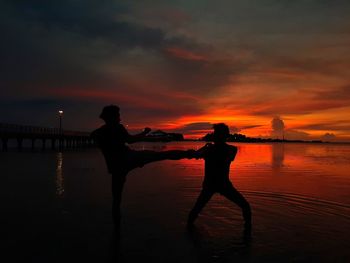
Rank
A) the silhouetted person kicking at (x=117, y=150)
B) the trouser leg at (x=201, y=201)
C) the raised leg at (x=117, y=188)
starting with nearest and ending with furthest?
the silhouetted person kicking at (x=117, y=150)
the raised leg at (x=117, y=188)
the trouser leg at (x=201, y=201)

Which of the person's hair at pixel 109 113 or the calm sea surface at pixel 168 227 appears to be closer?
the calm sea surface at pixel 168 227

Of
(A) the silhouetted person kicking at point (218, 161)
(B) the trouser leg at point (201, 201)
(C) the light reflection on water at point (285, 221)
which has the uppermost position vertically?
(A) the silhouetted person kicking at point (218, 161)

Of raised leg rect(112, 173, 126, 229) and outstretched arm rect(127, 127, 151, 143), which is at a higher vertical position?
outstretched arm rect(127, 127, 151, 143)

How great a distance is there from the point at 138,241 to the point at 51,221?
2.49 metres

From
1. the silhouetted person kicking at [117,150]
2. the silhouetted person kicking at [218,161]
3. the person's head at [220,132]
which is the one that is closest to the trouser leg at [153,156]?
the silhouetted person kicking at [117,150]

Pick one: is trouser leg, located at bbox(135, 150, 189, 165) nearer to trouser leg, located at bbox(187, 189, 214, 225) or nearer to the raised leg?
the raised leg

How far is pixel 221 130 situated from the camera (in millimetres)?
6934

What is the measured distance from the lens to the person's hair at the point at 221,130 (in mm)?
6930

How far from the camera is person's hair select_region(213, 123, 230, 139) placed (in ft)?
22.7

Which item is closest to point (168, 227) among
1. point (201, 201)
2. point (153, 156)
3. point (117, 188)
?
point (201, 201)

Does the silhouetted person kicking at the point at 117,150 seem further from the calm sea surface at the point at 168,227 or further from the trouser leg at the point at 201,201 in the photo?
the calm sea surface at the point at 168,227

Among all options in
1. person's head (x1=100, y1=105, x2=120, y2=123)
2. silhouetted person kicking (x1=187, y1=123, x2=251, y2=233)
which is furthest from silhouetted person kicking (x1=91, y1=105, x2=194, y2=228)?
silhouetted person kicking (x1=187, y1=123, x2=251, y2=233)

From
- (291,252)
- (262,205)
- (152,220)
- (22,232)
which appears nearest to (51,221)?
(22,232)

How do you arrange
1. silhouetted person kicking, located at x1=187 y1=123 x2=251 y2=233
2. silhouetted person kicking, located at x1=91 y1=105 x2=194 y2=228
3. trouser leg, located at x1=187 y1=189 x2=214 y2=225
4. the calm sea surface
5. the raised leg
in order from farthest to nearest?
trouser leg, located at x1=187 y1=189 x2=214 y2=225 < silhouetted person kicking, located at x1=187 y1=123 x2=251 y2=233 < the raised leg < silhouetted person kicking, located at x1=91 y1=105 x2=194 y2=228 < the calm sea surface
